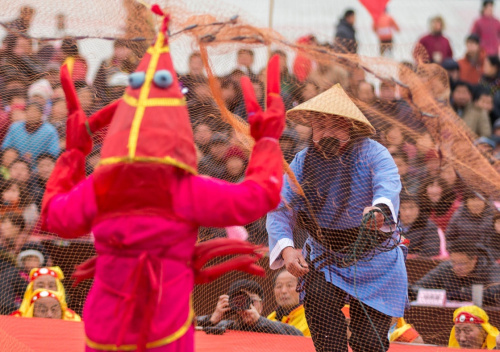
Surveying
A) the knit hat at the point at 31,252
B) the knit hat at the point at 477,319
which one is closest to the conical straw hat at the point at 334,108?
the knit hat at the point at 477,319

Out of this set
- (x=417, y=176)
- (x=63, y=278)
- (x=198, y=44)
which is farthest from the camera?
(x=63, y=278)

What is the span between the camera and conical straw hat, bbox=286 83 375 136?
3.73 metres

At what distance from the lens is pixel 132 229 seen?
2.50m

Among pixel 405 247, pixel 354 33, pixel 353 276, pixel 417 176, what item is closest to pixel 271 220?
pixel 353 276

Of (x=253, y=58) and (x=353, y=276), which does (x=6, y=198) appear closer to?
(x=253, y=58)

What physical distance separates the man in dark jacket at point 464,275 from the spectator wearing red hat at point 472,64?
1.85 metres

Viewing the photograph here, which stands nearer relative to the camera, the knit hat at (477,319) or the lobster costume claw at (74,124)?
the lobster costume claw at (74,124)

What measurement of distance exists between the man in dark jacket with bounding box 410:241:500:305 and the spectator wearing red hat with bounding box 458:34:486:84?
185 cm

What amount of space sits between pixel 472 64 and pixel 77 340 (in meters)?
3.61

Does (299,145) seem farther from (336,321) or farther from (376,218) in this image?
(336,321)

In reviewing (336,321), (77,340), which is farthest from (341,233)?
(77,340)

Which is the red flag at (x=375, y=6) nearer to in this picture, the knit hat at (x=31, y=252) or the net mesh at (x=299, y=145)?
the net mesh at (x=299, y=145)

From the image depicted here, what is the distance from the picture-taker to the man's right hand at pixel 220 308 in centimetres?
452

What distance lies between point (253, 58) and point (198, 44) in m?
0.42
